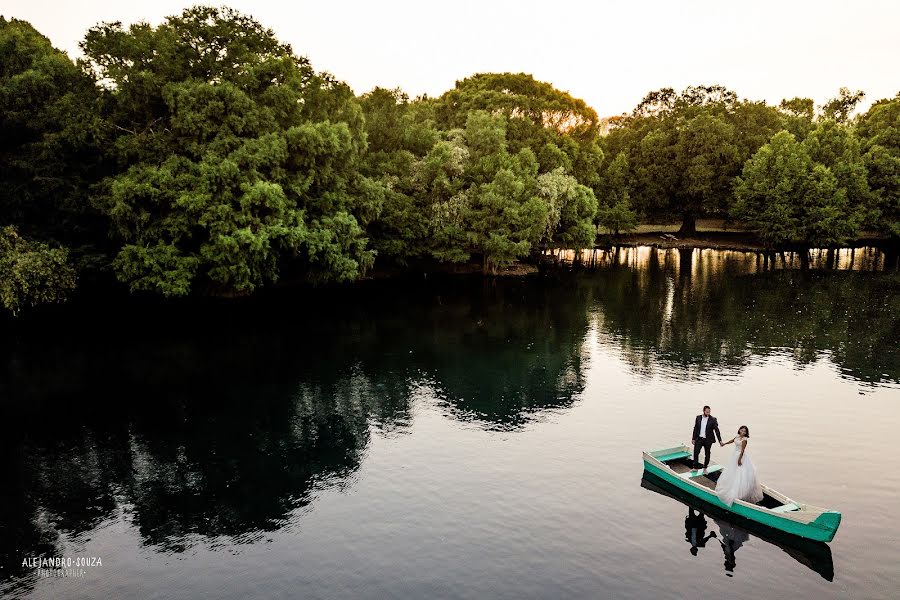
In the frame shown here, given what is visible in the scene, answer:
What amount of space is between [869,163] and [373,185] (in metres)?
75.2

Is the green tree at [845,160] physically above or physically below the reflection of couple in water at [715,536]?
above

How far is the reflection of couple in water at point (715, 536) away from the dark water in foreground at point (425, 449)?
0.18 meters

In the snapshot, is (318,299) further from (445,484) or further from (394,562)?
(394,562)

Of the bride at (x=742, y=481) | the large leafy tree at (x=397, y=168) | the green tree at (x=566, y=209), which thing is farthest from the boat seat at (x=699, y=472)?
the green tree at (x=566, y=209)

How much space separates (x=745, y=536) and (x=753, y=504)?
1036 mm

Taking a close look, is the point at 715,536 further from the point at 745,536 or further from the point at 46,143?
the point at 46,143

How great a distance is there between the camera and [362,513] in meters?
21.8

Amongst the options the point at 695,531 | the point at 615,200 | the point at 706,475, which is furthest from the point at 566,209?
the point at 695,531

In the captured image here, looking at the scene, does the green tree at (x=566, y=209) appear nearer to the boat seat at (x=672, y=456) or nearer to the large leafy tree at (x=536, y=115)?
the large leafy tree at (x=536, y=115)

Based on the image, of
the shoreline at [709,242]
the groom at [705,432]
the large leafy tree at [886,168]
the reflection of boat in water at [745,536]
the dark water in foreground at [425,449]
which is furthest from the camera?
the shoreline at [709,242]

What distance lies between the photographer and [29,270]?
41.2 metres

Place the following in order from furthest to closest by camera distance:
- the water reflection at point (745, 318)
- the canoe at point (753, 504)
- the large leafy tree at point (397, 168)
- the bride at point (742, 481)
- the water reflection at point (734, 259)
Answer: the water reflection at point (734, 259), the large leafy tree at point (397, 168), the water reflection at point (745, 318), the bride at point (742, 481), the canoe at point (753, 504)

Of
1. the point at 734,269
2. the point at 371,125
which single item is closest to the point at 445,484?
the point at 371,125

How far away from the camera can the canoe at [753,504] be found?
1938 cm
